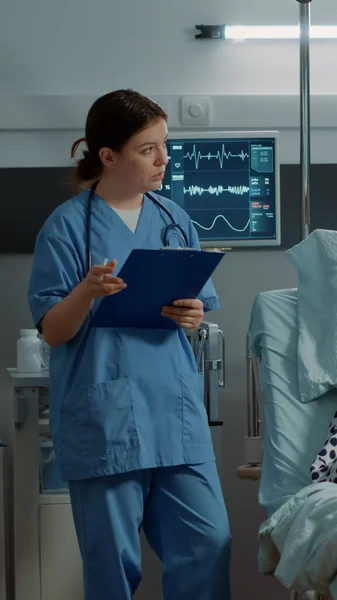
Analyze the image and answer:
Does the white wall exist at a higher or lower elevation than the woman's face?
higher

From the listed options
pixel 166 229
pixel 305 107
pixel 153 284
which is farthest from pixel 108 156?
pixel 305 107

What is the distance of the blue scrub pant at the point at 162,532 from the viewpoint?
6.24 feet

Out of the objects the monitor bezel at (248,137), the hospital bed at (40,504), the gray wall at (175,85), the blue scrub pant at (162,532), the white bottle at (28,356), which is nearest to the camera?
the blue scrub pant at (162,532)

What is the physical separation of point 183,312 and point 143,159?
0.35 metres

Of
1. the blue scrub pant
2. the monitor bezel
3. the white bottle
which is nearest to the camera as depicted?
the blue scrub pant

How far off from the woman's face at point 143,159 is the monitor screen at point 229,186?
106 cm

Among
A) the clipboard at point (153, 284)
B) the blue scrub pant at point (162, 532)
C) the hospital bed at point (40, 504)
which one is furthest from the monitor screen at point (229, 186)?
the blue scrub pant at point (162, 532)

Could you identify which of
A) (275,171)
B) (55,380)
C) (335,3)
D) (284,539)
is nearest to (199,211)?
(275,171)

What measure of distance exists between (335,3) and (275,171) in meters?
0.70

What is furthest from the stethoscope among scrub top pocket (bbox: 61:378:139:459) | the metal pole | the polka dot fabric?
the metal pole

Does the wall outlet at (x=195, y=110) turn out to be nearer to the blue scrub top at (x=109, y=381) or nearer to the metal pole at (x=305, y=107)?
the metal pole at (x=305, y=107)

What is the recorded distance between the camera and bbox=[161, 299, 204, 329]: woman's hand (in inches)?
75.0

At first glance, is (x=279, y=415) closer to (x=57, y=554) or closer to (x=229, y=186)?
(x=57, y=554)

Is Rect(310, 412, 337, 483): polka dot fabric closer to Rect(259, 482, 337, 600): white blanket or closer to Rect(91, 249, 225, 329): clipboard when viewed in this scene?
Rect(259, 482, 337, 600): white blanket
